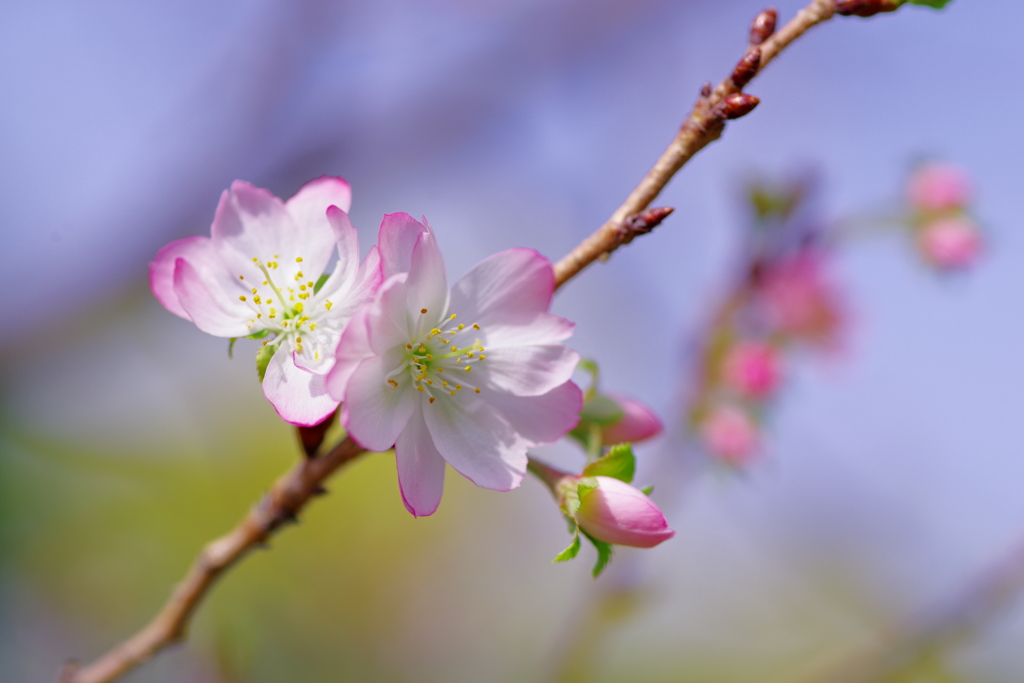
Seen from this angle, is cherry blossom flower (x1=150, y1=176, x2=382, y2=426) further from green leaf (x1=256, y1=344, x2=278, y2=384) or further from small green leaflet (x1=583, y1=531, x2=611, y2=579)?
small green leaflet (x1=583, y1=531, x2=611, y2=579)

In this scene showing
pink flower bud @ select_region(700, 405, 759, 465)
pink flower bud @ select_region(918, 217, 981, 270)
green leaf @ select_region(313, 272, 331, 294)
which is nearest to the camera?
green leaf @ select_region(313, 272, 331, 294)

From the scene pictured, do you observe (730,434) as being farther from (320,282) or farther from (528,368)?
(320,282)

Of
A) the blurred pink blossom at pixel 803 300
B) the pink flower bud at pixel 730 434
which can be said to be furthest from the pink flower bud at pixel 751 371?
the blurred pink blossom at pixel 803 300

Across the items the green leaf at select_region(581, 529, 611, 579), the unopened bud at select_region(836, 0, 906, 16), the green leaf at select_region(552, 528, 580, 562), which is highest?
the unopened bud at select_region(836, 0, 906, 16)

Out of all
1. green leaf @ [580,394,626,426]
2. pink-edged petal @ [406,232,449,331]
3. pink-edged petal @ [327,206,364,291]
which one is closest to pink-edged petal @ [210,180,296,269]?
pink-edged petal @ [327,206,364,291]

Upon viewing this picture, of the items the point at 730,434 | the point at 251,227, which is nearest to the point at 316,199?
the point at 251,227

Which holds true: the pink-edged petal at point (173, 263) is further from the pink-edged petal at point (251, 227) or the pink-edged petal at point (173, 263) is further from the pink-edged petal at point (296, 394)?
the pink-edged petal at point (296, 394)

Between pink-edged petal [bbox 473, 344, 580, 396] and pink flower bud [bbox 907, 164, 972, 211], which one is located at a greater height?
pink flower bud [bbox 907, 164, 972, 211]
